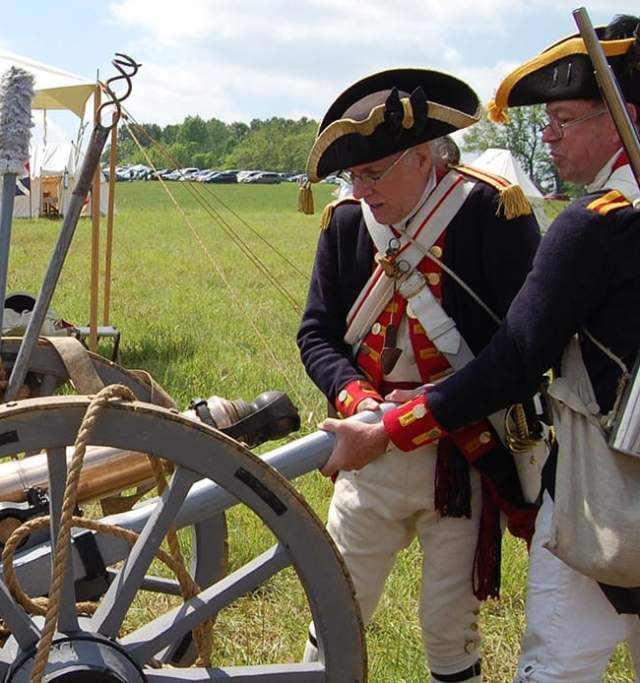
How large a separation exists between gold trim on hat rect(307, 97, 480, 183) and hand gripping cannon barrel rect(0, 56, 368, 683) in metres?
0.53

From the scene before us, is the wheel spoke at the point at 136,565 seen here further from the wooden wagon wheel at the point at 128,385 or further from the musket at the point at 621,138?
the musket at the point at 621,138

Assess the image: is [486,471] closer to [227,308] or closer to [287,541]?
[287,541]

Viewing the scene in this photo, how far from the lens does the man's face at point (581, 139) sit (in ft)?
6.63

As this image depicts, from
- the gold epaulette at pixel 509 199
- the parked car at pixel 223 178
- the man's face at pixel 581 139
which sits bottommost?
the parked car at pixel 223 178

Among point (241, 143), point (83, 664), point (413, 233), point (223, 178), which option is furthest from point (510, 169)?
point (241, 143)

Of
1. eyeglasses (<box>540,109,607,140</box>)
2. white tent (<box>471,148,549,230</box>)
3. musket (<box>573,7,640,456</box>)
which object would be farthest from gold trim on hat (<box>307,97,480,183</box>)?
white tent (<box>471,148,549,230</box>)

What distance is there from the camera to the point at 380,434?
7.14 feet

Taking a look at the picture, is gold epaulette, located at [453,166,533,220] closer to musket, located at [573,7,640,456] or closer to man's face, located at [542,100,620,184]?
man's face, located at [542,100,620,184]

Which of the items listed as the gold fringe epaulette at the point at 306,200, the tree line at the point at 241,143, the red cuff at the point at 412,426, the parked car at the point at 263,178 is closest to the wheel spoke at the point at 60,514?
the red cuff at the point at 412,426

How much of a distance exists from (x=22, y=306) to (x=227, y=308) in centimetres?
406

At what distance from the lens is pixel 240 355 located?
7488 millimetres

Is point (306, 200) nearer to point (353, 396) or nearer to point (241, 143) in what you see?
point (353, 396)

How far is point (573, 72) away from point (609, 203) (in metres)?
0.30

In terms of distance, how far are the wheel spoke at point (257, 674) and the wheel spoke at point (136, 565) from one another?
0.50ft
